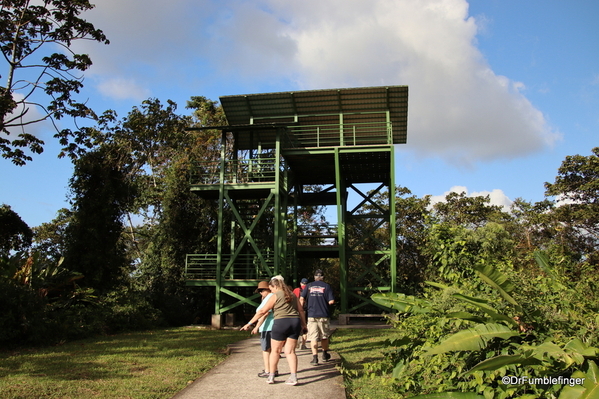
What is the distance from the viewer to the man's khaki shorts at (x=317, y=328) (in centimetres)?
882

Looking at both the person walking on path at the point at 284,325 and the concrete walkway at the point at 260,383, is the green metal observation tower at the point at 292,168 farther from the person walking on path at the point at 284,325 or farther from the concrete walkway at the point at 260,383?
the person walking on path at the point at 284,325

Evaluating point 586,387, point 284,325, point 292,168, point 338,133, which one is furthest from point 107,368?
point 338,133

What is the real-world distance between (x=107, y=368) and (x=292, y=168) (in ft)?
44.6

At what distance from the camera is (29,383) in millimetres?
6930

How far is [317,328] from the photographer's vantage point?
8.90 meters

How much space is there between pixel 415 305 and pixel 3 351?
32.4ft

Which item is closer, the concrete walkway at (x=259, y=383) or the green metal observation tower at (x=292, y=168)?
the concrete walkway at (x=259, y=383)

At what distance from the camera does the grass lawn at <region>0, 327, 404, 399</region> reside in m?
6.60

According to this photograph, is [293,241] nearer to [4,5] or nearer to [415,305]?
[4,5]

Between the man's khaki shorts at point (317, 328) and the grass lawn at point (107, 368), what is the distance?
203cm

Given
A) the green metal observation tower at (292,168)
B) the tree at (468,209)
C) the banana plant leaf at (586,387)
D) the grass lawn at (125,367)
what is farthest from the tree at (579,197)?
the banana plant leaf at (586,387)

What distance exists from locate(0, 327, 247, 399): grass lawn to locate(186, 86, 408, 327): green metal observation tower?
6449 mm

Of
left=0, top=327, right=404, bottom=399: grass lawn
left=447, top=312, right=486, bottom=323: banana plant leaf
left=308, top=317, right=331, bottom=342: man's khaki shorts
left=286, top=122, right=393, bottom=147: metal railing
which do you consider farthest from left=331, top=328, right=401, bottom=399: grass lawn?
left=286, top=122, right=393, bottom=147: metal railing

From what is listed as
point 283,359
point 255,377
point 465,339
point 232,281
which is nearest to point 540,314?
point 465,339
